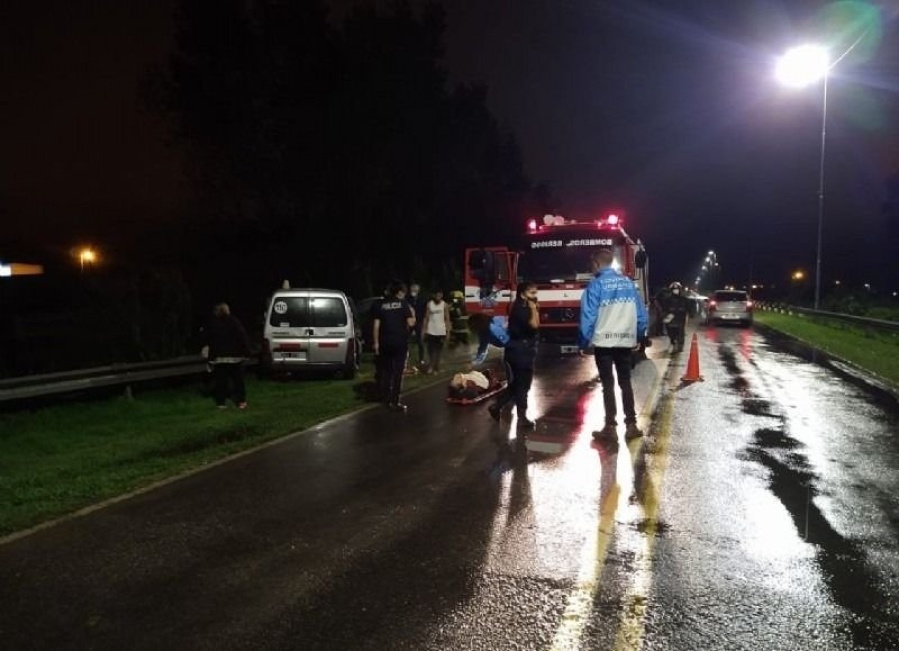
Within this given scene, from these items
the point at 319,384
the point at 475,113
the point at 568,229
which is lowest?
the point at 319,384

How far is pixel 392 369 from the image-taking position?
11.3 meters

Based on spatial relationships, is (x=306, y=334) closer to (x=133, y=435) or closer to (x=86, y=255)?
(x=133, y=435)

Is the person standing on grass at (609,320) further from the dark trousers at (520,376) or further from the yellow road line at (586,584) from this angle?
the yellow road line at (586,584)

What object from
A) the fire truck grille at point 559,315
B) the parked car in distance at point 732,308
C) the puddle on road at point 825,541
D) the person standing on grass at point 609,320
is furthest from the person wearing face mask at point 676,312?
the parked car in distance at point 732,308

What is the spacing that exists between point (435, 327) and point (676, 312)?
709cm

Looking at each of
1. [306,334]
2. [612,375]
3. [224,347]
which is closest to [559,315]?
[306,334]

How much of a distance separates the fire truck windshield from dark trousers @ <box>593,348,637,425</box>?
9044mm

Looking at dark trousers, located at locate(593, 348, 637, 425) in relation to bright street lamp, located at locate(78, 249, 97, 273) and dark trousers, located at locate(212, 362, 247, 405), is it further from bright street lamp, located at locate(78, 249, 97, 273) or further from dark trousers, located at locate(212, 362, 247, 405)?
bright street lamp, located at locate(78, 249, 97, 273)

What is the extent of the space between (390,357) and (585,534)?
6060 millimetres

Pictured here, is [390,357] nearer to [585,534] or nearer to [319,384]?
A: [319,384]

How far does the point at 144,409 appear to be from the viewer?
38.7ft

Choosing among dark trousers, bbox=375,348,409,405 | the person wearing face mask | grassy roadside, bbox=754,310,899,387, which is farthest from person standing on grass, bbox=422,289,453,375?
grassy roadside, bbox=754,310,899,387

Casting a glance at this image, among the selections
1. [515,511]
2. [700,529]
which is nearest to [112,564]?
[515,511]

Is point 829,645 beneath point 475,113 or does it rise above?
beneath
